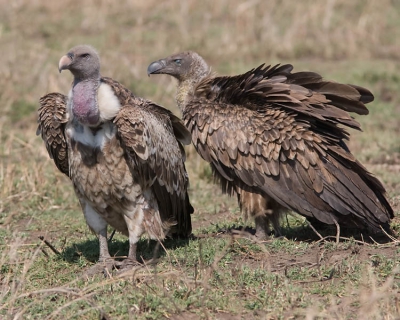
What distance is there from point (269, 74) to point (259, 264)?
5.27 ft

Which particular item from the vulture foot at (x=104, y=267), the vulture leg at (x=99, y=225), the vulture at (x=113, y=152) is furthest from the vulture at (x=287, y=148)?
the vulture foot at (x=104, y=267)

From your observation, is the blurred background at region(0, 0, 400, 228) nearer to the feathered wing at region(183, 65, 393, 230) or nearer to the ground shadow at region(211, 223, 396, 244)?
the ground shadow at region(211, 223, 396, 244)

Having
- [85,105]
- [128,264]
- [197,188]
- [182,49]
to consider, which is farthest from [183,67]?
[182,49]

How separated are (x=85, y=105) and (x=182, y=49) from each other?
8.12 meters

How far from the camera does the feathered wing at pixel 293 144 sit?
5.97 meters

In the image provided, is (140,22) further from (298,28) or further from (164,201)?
(164,201)

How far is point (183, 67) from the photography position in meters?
7.29

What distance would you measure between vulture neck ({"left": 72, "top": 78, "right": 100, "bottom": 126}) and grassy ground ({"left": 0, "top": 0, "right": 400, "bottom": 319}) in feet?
3.34

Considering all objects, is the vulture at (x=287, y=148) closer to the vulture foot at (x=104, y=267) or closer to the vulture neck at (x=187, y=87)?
the vulture neck at (x=187, y=87)

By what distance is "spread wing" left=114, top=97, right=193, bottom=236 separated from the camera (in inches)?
213

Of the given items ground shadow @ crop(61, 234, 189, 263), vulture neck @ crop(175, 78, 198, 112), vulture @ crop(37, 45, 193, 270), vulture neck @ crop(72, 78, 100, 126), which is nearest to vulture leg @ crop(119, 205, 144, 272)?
vulture @ crop(37, 45, 193, 270)

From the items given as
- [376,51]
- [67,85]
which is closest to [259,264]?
[67,85]

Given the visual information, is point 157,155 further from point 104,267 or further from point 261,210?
point 261,210

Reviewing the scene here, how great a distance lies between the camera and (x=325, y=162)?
6.02 meters
